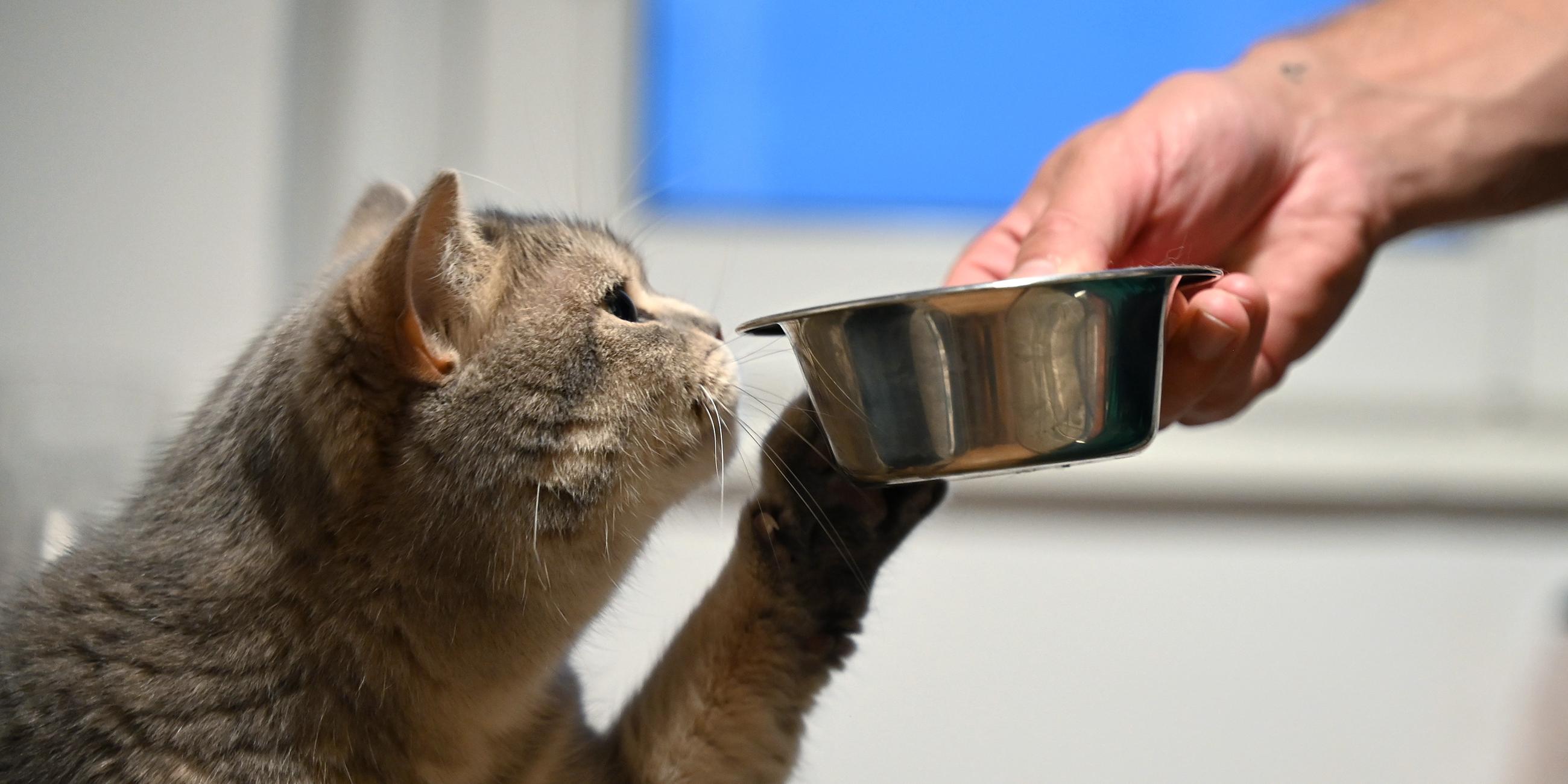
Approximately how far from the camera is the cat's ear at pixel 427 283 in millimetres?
617

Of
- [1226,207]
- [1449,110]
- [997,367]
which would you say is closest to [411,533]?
[997,367]

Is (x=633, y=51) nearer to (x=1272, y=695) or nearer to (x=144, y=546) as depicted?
(x=144, y=546)

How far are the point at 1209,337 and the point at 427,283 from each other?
1.63 feet

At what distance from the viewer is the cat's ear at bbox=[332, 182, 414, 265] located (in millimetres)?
965

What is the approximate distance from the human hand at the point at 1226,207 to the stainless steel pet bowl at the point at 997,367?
0.18 m

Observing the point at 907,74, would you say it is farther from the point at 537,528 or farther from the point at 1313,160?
the point at 537,528

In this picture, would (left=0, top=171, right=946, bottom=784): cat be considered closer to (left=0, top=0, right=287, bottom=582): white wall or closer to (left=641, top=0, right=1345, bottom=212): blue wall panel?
(left=0, top=0, right=287, bottom=582): white wall

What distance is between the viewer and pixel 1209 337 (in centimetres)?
70

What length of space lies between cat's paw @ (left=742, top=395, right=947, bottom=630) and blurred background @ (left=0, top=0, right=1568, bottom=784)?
1.34 feet

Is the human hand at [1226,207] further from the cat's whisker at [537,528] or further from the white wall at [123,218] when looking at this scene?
the white wall at [123,218]

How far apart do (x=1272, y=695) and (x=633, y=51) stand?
128 cm

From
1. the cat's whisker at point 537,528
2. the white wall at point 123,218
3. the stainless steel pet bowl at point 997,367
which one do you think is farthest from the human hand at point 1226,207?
the white wall at point 123,218

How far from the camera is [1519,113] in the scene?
3.34 feet

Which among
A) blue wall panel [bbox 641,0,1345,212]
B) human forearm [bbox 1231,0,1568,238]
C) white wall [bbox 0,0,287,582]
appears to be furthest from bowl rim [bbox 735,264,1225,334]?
blue wall panel [bbox 641,0,1345,212]
